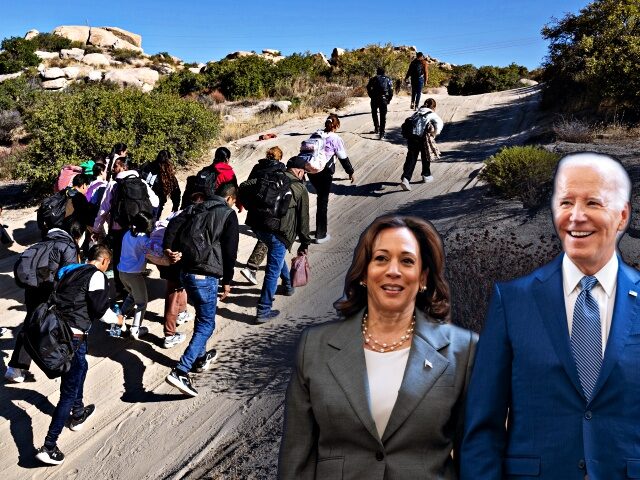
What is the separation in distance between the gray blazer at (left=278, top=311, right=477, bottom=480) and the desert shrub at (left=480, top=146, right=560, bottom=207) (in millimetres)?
6378

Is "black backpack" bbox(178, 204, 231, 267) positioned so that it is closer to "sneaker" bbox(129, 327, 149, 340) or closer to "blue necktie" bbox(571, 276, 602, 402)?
"sneaker" bbox(129, 327, 149, 340)

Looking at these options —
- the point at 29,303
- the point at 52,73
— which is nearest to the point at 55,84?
the point at 52,73

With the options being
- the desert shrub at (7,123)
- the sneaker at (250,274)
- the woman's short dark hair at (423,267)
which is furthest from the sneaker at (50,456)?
the desert shrub at (7,123)

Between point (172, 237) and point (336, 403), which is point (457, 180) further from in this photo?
point (336, 403)

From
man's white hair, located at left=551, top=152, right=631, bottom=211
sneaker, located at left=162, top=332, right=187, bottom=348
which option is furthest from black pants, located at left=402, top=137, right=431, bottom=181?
man's white hair, located at left=551, top=152, right=631, bottom=211

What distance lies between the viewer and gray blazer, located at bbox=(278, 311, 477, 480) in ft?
7.32

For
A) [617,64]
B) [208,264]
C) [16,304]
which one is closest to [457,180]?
[617,64]

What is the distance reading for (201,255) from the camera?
5539 mm

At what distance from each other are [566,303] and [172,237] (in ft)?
14.0

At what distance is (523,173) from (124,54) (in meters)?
45.1

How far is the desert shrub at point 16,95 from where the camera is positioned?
25297 mm

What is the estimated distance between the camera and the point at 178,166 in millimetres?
13578

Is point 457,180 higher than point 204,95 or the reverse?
the reverse

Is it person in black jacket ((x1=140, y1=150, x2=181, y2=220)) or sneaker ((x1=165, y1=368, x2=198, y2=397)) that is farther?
person in black jacket ((x1=140, y1=150, x2=181, y2=220))
